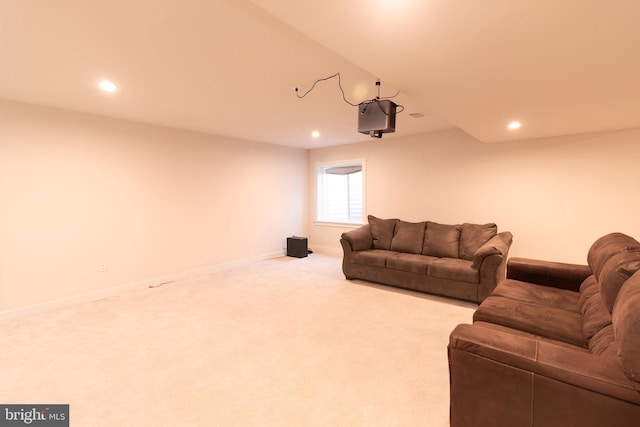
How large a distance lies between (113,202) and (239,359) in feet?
9.54

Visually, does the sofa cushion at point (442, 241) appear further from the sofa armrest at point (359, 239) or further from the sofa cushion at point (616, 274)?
the sofa cushion at point (616, 274)

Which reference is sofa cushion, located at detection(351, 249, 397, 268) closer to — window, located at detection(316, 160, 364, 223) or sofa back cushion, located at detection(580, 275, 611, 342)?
window, located at detection(316, 160, 364, 223)

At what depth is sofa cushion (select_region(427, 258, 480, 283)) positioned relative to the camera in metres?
3.47

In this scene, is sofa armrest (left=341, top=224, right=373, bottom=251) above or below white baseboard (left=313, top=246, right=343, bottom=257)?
above

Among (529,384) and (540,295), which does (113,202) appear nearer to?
(529,384)

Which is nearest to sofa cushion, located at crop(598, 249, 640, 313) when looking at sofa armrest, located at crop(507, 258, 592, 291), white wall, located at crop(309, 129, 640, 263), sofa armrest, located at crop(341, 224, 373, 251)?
sofa armrest, located at crop(507, 258, 592, 291)

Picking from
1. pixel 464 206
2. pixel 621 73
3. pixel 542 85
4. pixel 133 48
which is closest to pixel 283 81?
pixel 133 48

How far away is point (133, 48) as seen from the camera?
205 centimetres

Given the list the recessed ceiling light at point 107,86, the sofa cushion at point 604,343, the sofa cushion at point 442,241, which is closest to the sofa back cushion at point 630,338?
the sofa cushion at point 604,343

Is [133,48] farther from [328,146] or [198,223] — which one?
[328,146]

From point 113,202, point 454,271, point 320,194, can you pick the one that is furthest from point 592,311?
point 320,194

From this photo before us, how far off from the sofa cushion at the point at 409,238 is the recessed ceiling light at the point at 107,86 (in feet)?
13.2

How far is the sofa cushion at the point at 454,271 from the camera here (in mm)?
3475

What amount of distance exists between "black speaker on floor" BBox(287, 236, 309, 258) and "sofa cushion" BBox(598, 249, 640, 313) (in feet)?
15.3
